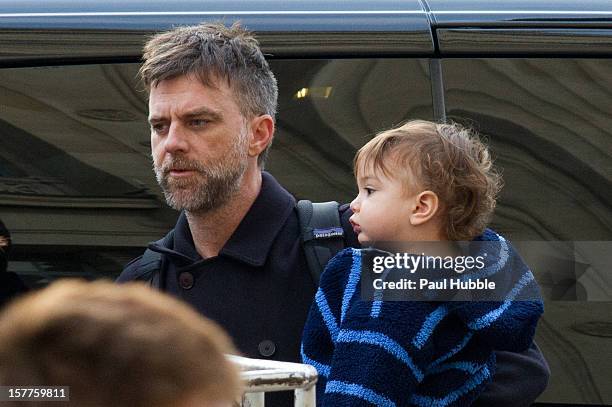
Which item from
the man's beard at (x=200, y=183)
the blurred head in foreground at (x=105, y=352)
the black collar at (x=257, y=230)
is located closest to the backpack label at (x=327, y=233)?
the black collar at (x=257, y=230)

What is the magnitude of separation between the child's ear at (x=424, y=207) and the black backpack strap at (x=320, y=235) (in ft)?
1.09

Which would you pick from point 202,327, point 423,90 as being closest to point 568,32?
point 423,90

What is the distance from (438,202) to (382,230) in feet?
0.40

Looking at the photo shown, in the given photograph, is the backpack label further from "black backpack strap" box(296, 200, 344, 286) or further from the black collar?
the black collar

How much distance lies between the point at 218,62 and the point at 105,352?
1.70m

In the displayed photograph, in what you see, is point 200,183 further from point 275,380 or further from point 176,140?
point 275,380

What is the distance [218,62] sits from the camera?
2.68 meters

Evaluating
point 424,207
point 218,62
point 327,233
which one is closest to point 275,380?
point 424,207

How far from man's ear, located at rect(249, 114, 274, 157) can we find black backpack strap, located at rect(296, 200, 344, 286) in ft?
0.67

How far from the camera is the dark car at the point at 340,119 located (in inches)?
116

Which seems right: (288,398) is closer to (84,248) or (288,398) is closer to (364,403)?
(364,403)

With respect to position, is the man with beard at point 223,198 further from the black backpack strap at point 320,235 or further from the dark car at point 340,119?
the dark car at point 340,119

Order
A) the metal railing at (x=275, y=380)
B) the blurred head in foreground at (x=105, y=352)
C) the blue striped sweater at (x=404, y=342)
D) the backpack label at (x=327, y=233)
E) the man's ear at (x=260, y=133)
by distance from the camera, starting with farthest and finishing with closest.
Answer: the man's ear at (x=260, y=133), the backpack label at (x=327, y=233), the blue striped sweater at (x=404, y=342), the metal railing at (x=275, y=380), the blurred head in foreground at (x=105, y=352)

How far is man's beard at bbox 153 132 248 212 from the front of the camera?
263cm
